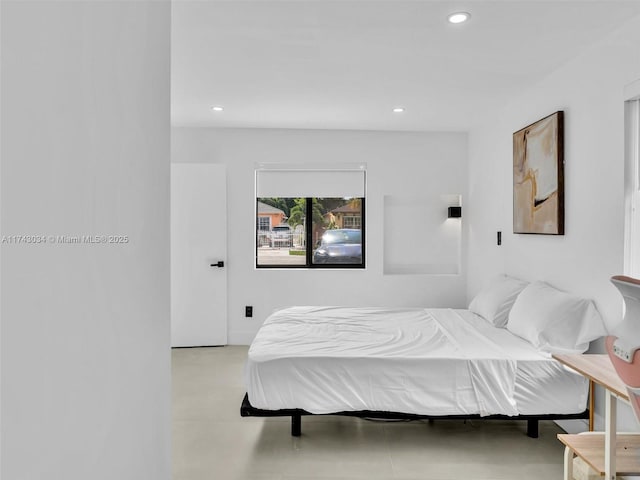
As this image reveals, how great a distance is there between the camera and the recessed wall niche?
5.27m

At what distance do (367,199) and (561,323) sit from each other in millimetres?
2745

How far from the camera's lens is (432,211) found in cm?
529

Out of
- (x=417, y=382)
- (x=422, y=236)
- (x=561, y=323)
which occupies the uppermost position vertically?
(x=422, y=236)

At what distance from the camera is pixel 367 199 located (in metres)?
5.16

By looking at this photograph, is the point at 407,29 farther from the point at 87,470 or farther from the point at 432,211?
the point at 432,211

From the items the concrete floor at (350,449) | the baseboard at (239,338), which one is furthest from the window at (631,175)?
the baseboard at (239,338)

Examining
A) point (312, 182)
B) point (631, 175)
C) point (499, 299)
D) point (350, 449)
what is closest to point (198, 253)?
point (312, 182)

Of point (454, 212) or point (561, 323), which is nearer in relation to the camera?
point (561, 323)

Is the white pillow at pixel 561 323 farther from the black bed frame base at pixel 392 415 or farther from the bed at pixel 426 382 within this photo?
the black bed frame base at pixel 392 415

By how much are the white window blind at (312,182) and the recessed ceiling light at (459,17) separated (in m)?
2.74

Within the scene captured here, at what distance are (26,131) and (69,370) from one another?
0.37 m

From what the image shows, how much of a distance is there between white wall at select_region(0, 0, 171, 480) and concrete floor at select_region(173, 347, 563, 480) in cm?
162

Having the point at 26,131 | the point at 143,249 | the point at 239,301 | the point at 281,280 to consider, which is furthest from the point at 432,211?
the point at 26,131

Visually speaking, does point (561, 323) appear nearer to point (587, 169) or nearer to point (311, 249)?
point (587, 169)
